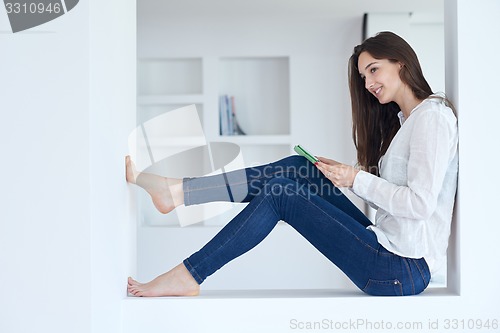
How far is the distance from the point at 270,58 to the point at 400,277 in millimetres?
3051

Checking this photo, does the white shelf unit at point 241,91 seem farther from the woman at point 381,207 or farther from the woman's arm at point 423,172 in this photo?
the woman's arm at point 423,172

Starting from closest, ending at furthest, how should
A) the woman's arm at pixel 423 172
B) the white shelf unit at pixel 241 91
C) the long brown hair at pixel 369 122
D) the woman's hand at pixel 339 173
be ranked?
the woman's arm at pixel 423 172
the woman's hand at pixel 339 173
the long brown hair at pixel 369 122
the white shelf unit at pixel 241 91

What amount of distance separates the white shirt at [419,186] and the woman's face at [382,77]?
0.60 ft

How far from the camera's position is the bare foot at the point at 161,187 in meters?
2.29

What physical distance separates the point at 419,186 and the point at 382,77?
0.46m

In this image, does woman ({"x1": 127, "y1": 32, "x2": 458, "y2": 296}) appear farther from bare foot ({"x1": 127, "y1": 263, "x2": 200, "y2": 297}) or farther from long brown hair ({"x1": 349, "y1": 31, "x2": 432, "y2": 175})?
long brown hair ({"x1": 349, "y1": 31, "x2": 432, "y2": 175})

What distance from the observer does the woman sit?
6.85ft

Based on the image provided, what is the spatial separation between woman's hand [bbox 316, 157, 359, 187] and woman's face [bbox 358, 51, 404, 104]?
1.09 feet

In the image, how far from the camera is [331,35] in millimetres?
4793

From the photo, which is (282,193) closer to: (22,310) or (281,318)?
(281,318)

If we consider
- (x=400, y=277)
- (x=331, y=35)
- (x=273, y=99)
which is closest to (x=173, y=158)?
(x=273, y=99)

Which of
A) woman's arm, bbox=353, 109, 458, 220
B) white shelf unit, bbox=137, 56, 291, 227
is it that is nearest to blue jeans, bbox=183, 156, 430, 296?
woman's arm, bbox=353, 109, 458, 220

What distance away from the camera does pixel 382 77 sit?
2311 mm

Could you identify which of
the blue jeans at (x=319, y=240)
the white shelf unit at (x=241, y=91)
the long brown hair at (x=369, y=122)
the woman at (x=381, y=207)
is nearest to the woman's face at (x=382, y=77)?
the woman at (x=381, y=207)
